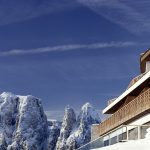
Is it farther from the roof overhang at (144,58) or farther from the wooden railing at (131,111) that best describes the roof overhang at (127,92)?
the roof overhang at (144,58)

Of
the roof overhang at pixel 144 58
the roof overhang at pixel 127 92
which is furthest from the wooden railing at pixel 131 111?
the roof overhang at pixel 144 58

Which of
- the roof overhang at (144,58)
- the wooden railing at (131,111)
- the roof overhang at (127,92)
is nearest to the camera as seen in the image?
the wooden railing at (131,111)

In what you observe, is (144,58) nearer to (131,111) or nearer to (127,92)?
(127,92)

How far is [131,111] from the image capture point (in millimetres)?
34469

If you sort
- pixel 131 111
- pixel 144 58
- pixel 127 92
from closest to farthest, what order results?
1. pixel 131 111
2. pixel 127 92
3. pixel 144 58

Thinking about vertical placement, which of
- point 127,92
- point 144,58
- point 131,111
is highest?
point 144,58

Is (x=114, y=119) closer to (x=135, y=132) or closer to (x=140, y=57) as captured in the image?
(x=140, y=57)

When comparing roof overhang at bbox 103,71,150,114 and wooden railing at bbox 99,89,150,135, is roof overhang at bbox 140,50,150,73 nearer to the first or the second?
roof overhang at bbox 103,71,150,114

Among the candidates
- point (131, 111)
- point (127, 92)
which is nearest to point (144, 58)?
point (127, 92)

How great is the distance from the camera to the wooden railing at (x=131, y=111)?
3012cm

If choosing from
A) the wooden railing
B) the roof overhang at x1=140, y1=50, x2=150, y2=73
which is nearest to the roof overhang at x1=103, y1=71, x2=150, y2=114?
the wooden railing

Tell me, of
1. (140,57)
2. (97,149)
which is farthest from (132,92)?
(97,149)

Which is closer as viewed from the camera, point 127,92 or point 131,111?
point 131,111

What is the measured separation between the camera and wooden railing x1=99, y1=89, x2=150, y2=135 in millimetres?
30125
